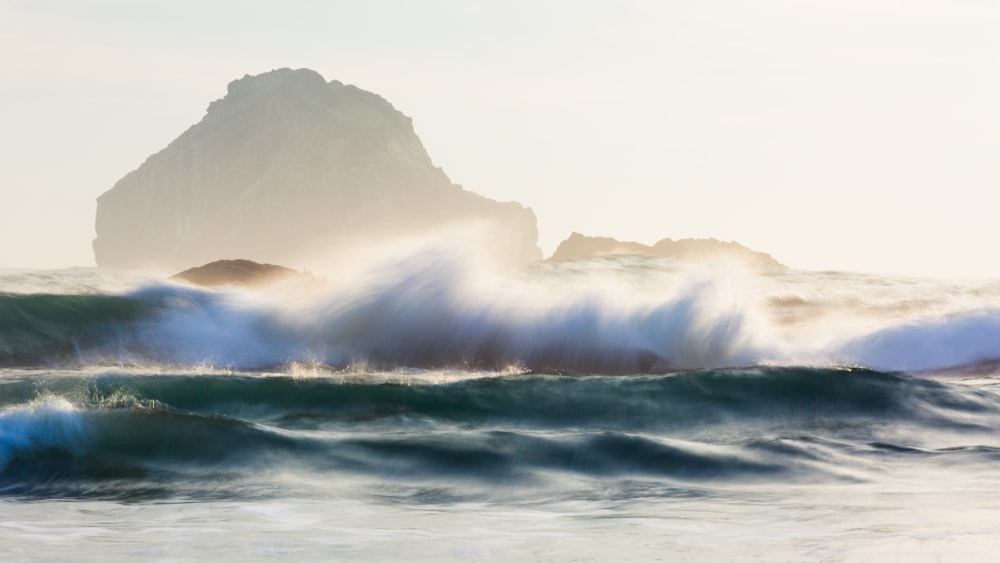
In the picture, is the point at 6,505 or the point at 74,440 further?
the point at 74,440

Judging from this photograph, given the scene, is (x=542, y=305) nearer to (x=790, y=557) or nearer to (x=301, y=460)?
(x=301, y=460)

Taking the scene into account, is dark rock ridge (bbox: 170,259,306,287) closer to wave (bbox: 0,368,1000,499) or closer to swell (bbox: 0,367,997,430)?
swell (bbox: 0,367,997,430)

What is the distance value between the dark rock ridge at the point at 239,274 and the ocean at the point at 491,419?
239 centimetres

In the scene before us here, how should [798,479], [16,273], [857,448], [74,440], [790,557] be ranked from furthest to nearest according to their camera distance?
[16,273] < [857,448] < [74,440] < [798,479] < [790,557]

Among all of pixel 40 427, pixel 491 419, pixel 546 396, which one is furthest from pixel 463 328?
pixel 40 427

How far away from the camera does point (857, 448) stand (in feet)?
44.3

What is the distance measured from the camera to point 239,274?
30.8 metres

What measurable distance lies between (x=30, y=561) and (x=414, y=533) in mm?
2424

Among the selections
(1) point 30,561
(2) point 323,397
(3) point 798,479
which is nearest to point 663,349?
(2) point 323,397

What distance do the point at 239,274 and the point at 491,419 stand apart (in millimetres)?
16370

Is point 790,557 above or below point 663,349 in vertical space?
below

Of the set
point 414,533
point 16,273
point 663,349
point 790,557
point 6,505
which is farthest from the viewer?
point 16,273

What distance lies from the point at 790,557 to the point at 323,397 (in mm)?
8559

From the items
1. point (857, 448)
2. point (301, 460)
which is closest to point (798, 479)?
point (857, 448)
